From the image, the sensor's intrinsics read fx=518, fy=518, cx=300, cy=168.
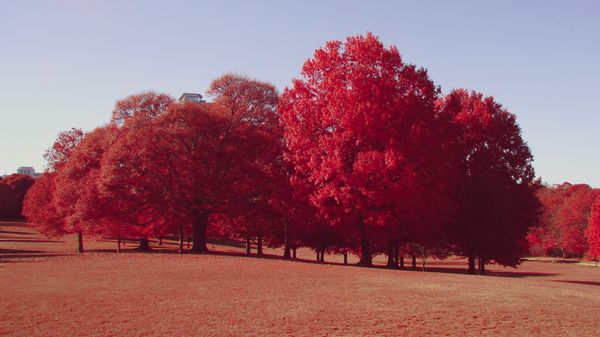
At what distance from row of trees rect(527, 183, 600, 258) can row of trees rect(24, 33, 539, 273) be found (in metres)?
48.2

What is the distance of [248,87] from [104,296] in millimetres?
27341

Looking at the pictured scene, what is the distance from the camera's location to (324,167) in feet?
104

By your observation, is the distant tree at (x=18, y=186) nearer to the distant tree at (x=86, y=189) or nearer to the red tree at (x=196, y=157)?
the distant tree at (x=86, y=189)

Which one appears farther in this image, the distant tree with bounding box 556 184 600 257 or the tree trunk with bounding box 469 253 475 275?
the distant tree with bounding box 556 184 600 257

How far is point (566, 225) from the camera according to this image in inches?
3632

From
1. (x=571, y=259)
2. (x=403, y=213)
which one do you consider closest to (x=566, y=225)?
(x=571, y=259)

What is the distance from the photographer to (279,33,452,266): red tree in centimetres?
3114

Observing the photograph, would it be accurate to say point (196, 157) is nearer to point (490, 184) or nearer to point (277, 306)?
point (490, 184)

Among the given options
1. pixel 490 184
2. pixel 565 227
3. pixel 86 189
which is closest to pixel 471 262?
pixel 490 184

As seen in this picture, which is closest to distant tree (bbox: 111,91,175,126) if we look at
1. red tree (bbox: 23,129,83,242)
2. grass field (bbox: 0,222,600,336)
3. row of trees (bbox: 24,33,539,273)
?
row of trees (bbox: 24,33,539,273)

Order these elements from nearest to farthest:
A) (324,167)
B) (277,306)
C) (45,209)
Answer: (277,306) < (324,167) < (45,209)

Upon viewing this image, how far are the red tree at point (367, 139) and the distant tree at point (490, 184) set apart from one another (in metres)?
6.31

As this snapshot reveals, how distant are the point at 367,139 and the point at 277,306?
17459mm

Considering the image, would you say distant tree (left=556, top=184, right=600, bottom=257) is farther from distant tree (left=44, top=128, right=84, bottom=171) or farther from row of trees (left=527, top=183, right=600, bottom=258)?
distant tree (left=44, top=128, right=84, bottom=171)
